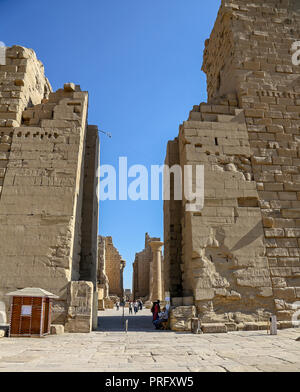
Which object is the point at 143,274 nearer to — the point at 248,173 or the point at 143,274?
the point at 143,274

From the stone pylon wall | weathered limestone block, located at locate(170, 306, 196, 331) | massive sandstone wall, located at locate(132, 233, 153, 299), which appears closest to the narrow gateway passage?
weathered limestone block, located at locate(170, 306, 196, 331)

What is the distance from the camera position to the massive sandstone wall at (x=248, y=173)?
7684 mm

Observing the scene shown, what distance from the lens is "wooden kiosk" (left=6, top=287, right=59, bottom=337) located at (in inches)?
248

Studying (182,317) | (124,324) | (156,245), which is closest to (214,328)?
(182,317)

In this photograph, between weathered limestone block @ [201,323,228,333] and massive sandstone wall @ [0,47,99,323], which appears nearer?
weathered limestone block @ [201,323,228,333]

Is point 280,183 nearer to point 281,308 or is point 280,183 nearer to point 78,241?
point 281,308

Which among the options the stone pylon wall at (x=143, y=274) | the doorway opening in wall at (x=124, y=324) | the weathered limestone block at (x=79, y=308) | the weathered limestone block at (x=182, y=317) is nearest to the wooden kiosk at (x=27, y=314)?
the weathered limestone block at (x=79, y=308)

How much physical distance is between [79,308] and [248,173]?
5.53 metres

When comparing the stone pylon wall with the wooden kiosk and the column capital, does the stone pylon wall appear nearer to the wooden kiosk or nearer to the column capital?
the column capital

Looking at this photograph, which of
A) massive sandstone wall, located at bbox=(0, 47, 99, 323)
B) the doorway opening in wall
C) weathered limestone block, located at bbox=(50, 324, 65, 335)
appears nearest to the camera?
weathered limestone block, located at bbox=(50, 324, 65, 335)

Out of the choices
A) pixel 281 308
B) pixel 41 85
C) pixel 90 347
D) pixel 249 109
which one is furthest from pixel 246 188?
pixel 41 85

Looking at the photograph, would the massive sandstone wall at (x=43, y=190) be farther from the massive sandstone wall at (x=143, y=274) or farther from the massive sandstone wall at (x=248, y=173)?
the massive sandstone wall at (x=143, y=274)

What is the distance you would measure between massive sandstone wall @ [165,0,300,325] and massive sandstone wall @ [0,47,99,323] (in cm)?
286

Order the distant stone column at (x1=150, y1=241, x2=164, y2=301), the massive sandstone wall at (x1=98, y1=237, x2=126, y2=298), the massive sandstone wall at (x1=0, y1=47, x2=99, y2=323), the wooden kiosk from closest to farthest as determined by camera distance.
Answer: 1. the wooden kiosk
2. the massive sandstone wall at (x1=0, y1=47, x2=99, y2=323)
3. the distant stone column at (x1=150, y1=241, x2=164, y2=301)
4. the massive sandstone wall at (x1=98, y1=237, x2=126, y2=298)
